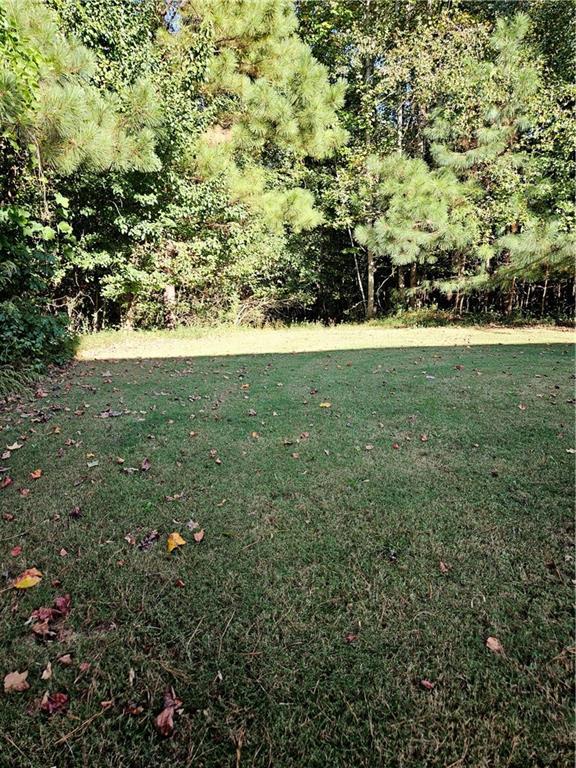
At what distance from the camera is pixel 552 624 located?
1.40 metres

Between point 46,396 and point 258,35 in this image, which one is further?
point 258,35

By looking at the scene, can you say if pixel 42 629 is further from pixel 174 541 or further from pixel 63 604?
pixel 174 541

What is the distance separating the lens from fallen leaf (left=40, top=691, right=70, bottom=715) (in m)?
1.15

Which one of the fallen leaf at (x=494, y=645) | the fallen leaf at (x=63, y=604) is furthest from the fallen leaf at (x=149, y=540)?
the fallen leaf at (x=494, y=645)

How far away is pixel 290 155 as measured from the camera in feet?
37.1

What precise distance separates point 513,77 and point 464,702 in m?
12.4

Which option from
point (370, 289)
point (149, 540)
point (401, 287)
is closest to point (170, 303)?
point (370, 289)

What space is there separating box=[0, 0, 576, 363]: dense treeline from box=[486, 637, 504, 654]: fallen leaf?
20.0 ft

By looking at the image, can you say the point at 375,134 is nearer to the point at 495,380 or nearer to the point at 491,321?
the point at 491,321

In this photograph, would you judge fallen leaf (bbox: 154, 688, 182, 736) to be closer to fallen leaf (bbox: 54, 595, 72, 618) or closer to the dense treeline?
fallen leaf (bbox: 54, 595, 72, 618)

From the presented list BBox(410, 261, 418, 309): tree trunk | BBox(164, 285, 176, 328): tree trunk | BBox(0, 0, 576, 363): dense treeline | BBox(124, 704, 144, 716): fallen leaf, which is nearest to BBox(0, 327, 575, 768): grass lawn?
BBox(124, 704, 144, 716): fallen leaf

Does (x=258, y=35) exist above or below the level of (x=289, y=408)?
above

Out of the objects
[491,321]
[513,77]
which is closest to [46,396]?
[491,321]

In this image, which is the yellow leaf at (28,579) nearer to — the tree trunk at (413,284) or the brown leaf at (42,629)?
the brown leaf at (42,629)
